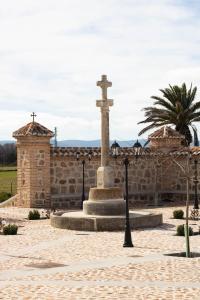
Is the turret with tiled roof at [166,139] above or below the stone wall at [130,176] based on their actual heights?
above

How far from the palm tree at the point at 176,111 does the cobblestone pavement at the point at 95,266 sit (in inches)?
697

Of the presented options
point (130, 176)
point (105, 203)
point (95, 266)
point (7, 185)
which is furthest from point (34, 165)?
point (7, 185)

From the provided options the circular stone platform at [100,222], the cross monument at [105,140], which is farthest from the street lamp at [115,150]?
the circular stone platform at [100,222]

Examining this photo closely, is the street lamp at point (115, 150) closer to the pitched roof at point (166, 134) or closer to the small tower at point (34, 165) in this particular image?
the pitched roof at point (166, 134)

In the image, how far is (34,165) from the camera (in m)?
26.8

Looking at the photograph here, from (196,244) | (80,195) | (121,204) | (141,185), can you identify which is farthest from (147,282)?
(141,185)

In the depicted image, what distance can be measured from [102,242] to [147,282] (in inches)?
212

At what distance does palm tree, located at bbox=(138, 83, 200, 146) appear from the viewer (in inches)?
1393

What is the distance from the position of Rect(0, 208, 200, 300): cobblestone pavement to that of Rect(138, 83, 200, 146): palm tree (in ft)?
58.1

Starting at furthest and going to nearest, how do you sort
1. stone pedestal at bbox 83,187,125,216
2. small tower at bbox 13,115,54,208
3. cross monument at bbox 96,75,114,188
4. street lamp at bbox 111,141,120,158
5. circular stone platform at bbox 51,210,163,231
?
street lamp at bbox 111,141,120,158 → small tower at bbox 13,115,54,208 → cross monument at bbox 96,75,114,188 → stone pedestal at bbox 83,187,125,216 → circular stone platform at bbox 51,210,163,231

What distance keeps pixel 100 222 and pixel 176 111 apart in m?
18.1

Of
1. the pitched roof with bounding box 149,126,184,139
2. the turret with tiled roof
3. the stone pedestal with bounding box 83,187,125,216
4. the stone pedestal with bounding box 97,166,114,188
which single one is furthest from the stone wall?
the stone pedestal with bounding box 83,187,125,216

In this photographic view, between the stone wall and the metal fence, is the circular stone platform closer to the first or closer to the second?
the stone wall

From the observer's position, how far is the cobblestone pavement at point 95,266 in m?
9.55
